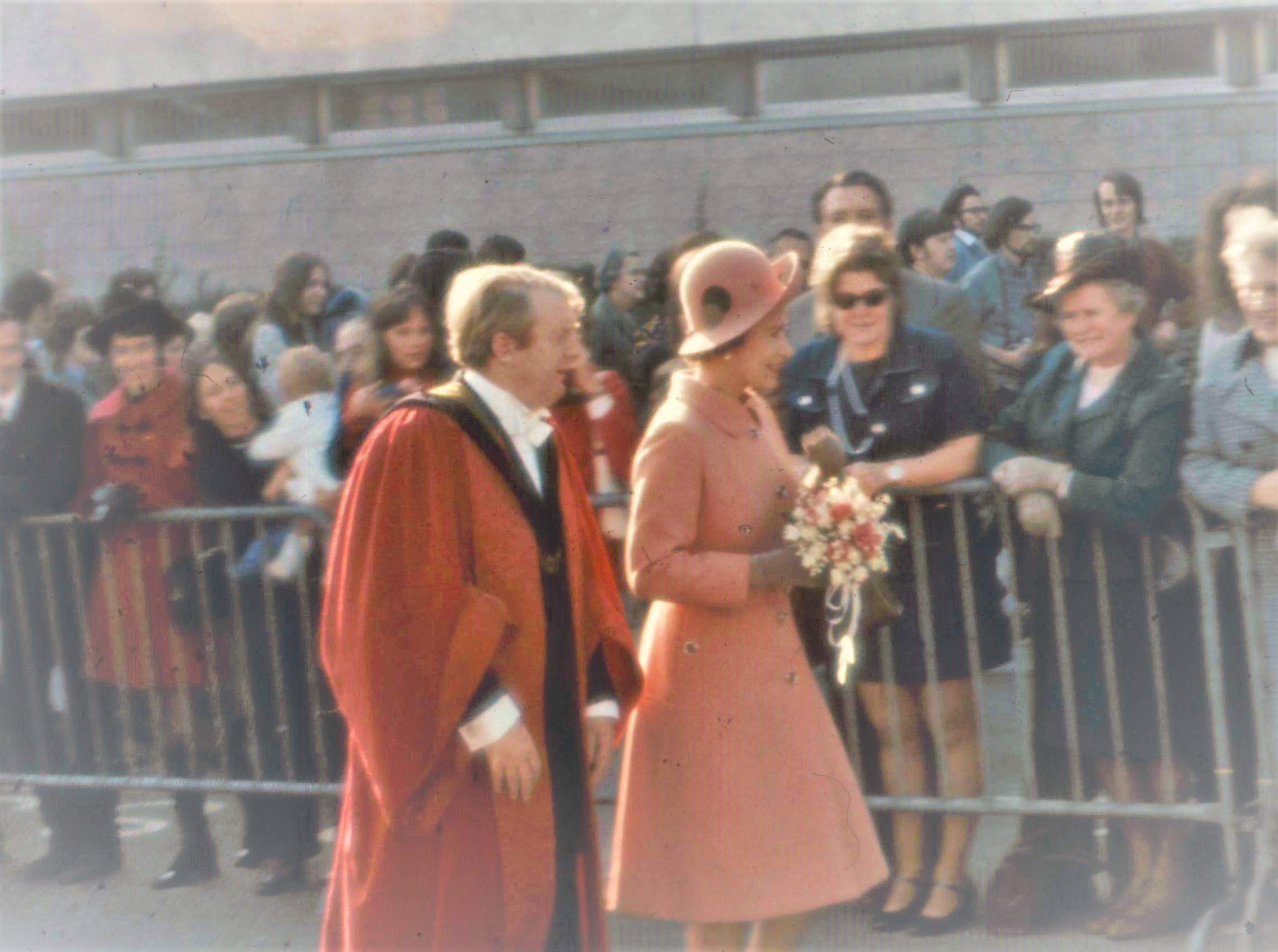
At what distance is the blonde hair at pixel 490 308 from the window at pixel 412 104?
308cm

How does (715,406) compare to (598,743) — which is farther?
(715,406)

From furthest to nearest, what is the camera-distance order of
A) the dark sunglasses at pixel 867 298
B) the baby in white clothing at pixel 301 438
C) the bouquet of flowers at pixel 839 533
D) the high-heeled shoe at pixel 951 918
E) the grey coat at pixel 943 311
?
the baby in white clothing at pixel 301 438
the grey coat at pixel 943 311
the high-heeled shoe at pixel 951 918
the dark sunglasses at pixel 867 298
the bouquet of flowers at pixel 839 533

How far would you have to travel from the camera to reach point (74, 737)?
5133mm

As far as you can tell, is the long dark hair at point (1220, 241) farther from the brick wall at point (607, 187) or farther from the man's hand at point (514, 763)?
the man's hand at point (514, 763)

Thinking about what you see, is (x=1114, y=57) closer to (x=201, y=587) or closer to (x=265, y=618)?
(x=265, y=618)

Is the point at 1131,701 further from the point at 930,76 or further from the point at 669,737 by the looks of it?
the point at 930,76

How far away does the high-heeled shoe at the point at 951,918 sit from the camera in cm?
413

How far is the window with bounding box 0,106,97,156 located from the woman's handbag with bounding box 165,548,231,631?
2596 mm

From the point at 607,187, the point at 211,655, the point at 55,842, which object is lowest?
the point at 55,842

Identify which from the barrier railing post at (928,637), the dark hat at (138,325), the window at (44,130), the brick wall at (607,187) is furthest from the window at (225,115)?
the barrier railing post at (928,637)

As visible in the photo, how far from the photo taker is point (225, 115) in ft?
20.9

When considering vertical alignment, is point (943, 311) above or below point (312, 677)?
above

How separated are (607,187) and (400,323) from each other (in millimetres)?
2537

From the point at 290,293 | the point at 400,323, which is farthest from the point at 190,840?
the point at 290,293
